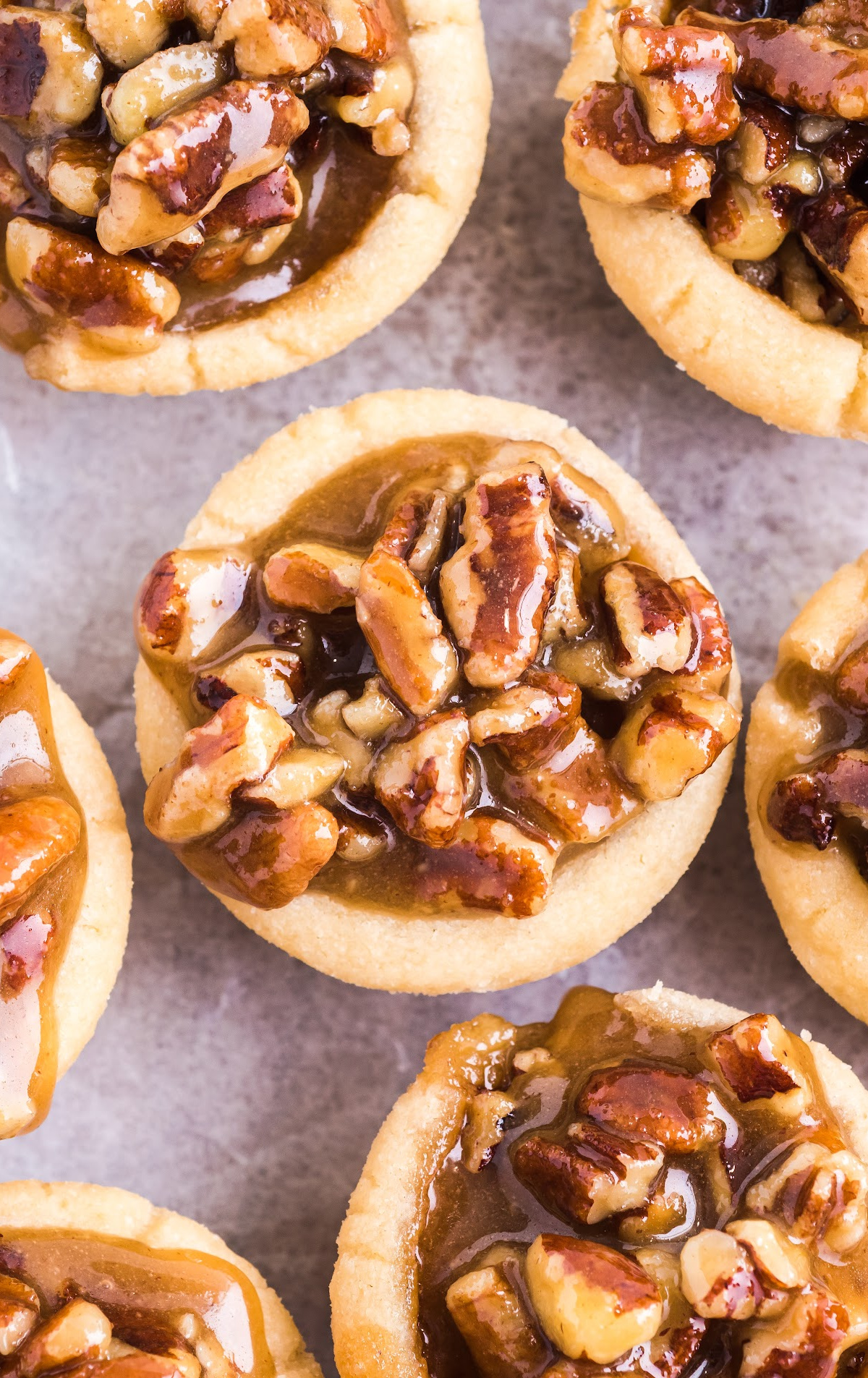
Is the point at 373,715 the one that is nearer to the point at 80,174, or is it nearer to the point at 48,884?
the point at 48,884

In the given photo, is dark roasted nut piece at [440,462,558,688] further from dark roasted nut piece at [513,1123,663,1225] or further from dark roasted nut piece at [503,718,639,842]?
dark roasted nut piece at [513,1123,663,1225]

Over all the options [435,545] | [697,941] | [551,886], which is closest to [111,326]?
[435,545]

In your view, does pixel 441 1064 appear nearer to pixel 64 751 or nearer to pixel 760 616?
pixel 64 751

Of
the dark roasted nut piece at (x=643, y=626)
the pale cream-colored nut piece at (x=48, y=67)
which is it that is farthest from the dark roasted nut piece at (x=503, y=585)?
the pale cream-colored nut piece at (x=48, y=67)

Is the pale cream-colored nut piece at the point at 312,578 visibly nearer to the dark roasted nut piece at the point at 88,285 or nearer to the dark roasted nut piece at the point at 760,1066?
the dark roasted nut piece at the point at 88,285

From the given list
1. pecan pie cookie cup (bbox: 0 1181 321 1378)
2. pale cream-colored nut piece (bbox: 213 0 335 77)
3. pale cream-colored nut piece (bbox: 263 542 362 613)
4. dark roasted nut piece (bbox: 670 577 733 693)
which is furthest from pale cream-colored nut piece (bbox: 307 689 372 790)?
pale cream-colored nut piece (bbox: 213 0 335 77)
